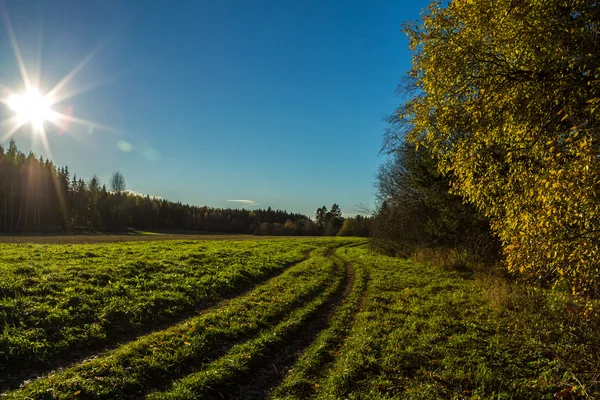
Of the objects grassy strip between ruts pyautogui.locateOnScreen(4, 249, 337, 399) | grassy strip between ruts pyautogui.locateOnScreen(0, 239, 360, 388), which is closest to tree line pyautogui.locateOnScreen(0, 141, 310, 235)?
grassy strip between ruts pyautogui.locateOnScreen(0, 239, 360, 388)

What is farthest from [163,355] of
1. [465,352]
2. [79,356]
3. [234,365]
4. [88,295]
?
[465,352]

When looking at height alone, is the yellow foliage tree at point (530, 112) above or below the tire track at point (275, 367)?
above

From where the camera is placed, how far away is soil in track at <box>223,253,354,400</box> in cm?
635

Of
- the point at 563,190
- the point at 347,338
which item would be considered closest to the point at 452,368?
the point at 347,338

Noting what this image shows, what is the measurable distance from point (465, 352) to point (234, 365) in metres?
5.42

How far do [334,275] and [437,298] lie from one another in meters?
6.70

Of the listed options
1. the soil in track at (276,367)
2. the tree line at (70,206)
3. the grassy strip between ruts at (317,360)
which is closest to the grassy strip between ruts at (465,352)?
the grassy strip between ruts at (317,360)

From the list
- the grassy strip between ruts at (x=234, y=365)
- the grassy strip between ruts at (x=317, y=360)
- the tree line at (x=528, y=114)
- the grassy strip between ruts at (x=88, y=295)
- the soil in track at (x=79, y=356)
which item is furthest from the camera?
the grassy strip between ruts at (x=88, y=295)

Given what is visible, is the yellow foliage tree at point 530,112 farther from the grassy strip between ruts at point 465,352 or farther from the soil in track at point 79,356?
the soil in track at point 79,356

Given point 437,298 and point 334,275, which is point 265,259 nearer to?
point 334,275

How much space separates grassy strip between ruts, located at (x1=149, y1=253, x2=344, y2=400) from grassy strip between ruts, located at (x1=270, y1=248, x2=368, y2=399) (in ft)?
2.80

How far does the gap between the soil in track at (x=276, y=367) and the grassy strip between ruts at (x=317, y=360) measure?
0.62 feet

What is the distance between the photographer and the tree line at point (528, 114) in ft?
17.8

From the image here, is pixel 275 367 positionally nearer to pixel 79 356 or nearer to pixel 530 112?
pixel 79 356
